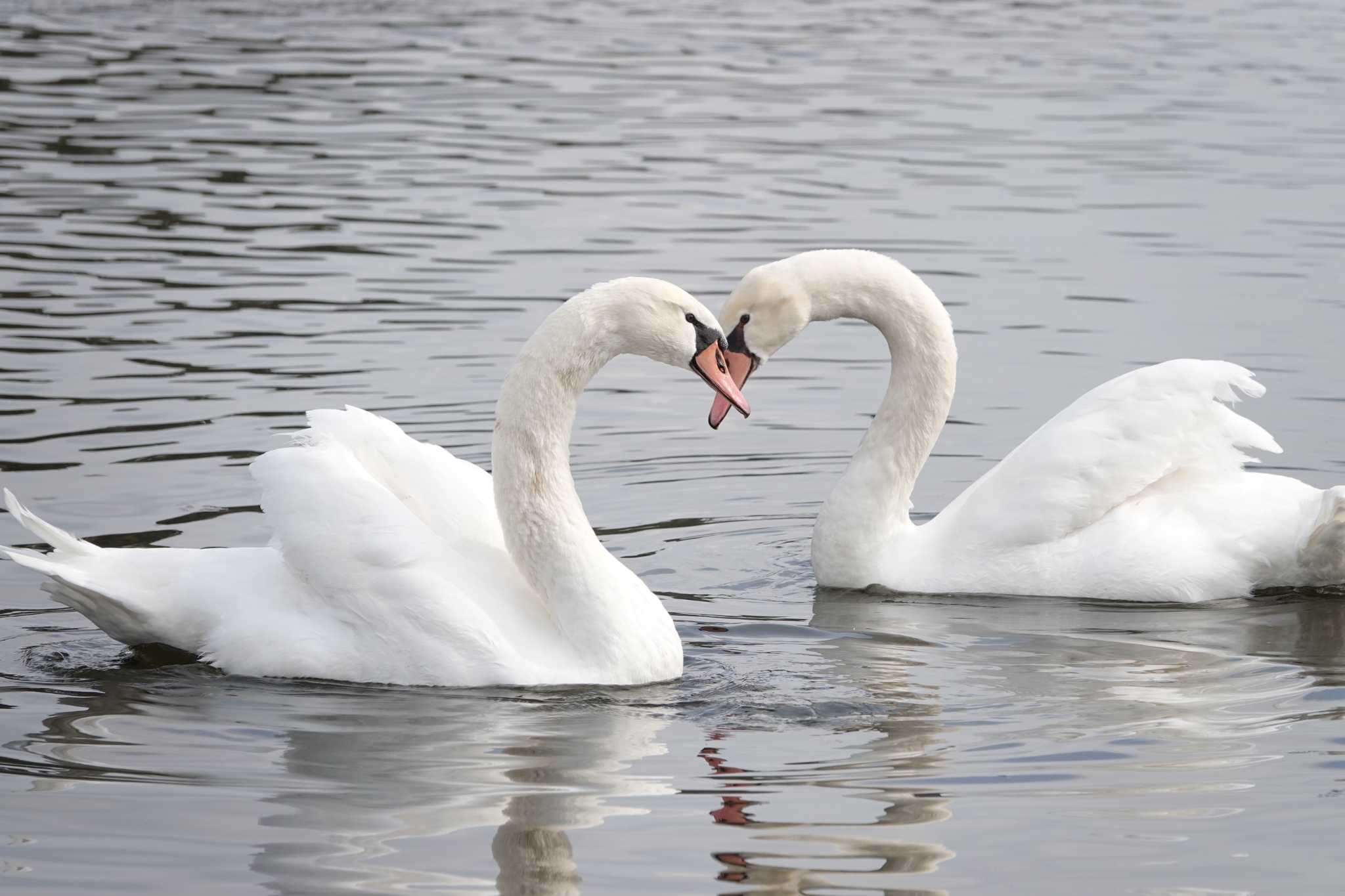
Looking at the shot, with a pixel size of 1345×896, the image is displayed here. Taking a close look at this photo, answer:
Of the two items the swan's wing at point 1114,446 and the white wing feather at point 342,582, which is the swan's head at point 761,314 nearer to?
the swan's wing at point 1114,446

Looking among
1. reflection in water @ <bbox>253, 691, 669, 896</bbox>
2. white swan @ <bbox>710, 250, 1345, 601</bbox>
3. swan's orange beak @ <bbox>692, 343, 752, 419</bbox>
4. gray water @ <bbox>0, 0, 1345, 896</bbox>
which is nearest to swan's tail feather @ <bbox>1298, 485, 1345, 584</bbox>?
white swan @ <bbox>710, 250, 1345, 601</bbox>

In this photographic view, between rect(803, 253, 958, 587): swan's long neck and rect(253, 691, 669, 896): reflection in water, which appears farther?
rect(803, 253, 958, 587): swan's long neck

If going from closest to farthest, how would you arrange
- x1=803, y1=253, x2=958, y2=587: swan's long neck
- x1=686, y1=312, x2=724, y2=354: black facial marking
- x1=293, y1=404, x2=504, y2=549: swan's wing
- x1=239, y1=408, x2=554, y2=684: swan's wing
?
x1=239, y1=408, x2=554, y2=684: swan's wing
x1=686, y1=312, x2=724, y2=354: black facial marking
x1=293, y1=404, x2=504, y2=549: swan's wing
x1=803, y1=253, x2=958, y2=587: swan's long neck

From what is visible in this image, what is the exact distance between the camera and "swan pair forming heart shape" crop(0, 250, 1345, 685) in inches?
277

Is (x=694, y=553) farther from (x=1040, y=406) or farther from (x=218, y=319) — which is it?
(x=218, y=319)

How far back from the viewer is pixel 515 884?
5.39 metres

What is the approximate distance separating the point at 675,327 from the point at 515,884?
2264 millimetres

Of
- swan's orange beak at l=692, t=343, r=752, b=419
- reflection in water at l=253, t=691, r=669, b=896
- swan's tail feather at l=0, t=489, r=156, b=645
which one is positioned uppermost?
swan's orange beak at l=692, t=343, r=752, b=419

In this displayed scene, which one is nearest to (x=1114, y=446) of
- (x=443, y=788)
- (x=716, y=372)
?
(x=716, y=372)

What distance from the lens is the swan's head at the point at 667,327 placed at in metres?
7.02

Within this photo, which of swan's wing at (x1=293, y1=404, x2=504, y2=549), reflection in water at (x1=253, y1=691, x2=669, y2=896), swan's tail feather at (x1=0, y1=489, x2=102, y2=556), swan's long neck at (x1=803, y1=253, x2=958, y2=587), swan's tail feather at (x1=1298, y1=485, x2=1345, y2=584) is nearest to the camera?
reflection in water at (x1=253, y1=691, x2=669, y2=896)

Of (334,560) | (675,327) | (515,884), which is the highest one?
(675,327)

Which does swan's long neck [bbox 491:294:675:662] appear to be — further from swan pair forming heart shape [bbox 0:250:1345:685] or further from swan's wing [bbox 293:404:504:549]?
swan's wing [bbox 293:404:504:549]

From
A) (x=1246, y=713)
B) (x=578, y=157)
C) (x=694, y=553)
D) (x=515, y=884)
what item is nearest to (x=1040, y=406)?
(x=694, y=553)
